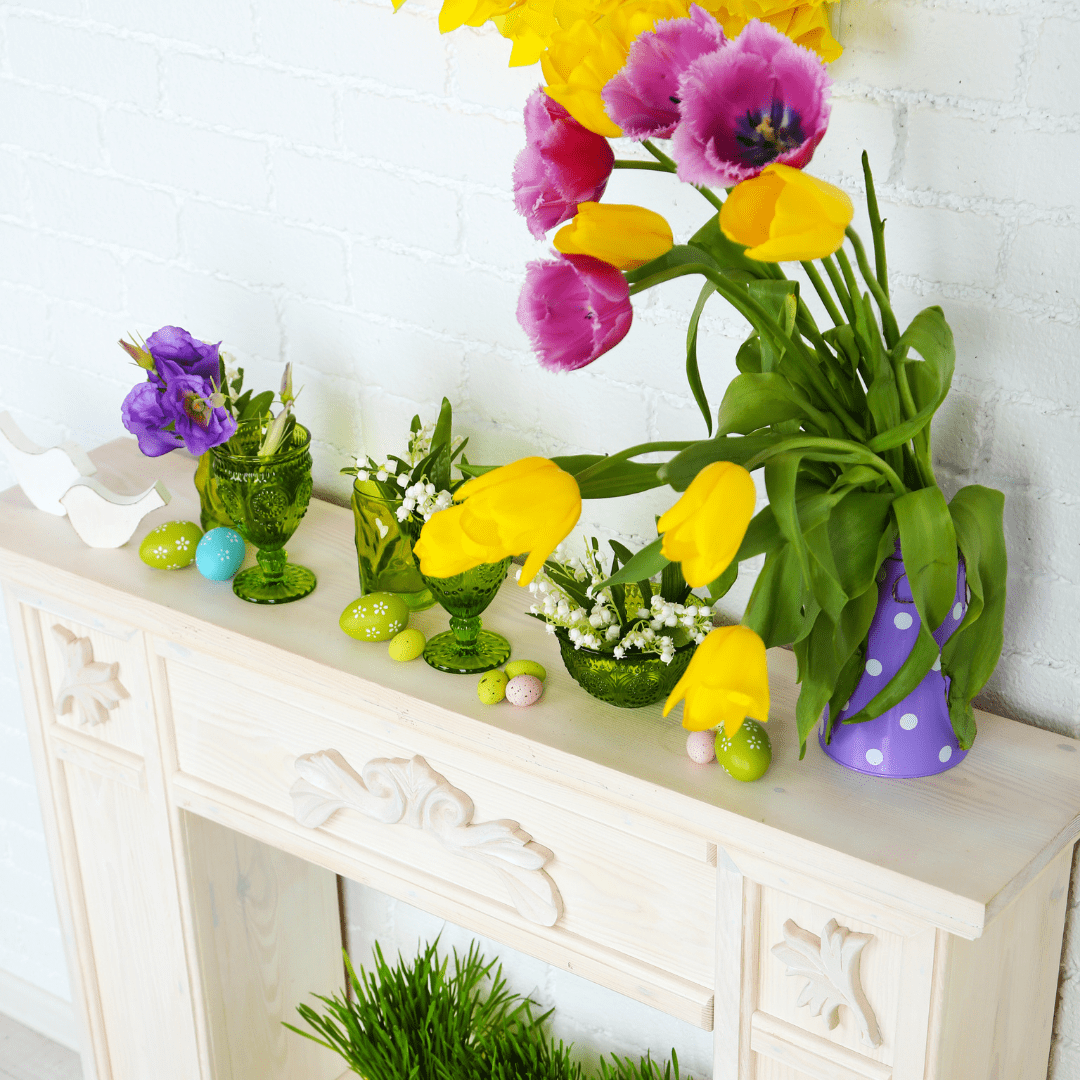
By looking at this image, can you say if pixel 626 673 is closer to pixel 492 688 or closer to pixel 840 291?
pixel 492 688

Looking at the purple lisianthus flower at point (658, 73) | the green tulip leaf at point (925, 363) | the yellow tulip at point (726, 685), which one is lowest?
the yellow tulip at point (726, 685)

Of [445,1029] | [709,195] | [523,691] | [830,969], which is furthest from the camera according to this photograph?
[445,1029]

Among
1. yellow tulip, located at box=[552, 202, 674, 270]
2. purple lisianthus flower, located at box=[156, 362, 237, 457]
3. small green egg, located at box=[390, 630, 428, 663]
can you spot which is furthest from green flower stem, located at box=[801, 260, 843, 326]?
purple lisianthus flower, located at box=[156, 362, 237, 457]

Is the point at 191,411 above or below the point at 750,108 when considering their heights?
below

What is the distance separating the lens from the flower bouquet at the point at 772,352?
68cm

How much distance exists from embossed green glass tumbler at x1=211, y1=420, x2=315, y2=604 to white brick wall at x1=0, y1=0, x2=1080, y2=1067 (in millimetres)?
169

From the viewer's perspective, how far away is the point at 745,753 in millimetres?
969

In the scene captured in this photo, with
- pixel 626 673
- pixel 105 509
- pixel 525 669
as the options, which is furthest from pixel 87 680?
pixel 626 673

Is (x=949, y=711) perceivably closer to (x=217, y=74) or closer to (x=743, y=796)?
(x=743, y=796)

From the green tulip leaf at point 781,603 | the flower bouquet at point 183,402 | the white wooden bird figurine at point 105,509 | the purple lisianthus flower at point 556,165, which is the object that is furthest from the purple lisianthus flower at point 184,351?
the green tulip leaf at point 781,603

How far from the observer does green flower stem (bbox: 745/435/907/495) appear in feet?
2.60

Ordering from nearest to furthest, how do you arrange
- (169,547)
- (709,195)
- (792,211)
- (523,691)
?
1. (792,211)
2. (709,195)
3. (523,691)
4. (169,547)

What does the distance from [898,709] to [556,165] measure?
0.47 meters

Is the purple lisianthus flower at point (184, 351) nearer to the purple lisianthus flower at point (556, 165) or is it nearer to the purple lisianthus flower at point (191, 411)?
the purple lisianthus flower at point (191, 411)
